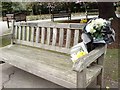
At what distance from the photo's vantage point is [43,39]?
395 centimetres

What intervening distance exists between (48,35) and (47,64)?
948mm

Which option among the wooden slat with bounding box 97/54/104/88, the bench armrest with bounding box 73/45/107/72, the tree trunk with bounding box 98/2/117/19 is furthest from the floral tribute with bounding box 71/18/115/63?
the tree trunk with bounding box 98/2/117/19

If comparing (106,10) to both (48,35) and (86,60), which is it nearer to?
(48,35)

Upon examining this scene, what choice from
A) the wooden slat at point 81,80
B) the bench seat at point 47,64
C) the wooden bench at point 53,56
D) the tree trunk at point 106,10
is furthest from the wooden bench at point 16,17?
the wooden slat at point 81,80

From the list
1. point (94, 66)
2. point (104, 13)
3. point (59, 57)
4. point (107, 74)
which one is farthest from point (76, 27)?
point (104, 13)

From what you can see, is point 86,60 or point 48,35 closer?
point 86,60

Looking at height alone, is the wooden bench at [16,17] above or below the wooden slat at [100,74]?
above

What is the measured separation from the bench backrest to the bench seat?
0.14 m

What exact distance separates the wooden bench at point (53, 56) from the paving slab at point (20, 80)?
0.42m

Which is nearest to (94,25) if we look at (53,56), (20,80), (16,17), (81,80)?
(81,80)

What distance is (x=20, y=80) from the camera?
3.65 m

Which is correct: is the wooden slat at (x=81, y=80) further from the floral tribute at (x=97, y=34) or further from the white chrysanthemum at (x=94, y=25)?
the white chrysanthemum at (x=94, y=25)

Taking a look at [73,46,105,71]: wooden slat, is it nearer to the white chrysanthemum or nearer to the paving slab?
the white chrysanthemum

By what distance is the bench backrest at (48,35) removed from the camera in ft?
11.4
